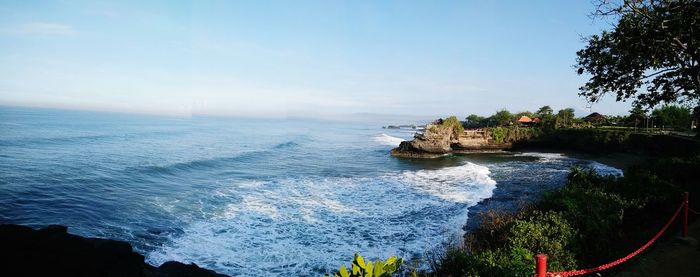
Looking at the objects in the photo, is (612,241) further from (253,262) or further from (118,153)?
(118,153)

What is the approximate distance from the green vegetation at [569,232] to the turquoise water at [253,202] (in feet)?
11.0

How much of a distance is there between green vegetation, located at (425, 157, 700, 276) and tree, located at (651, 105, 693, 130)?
49.0 m

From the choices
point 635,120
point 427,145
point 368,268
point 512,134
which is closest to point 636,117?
point 635,120

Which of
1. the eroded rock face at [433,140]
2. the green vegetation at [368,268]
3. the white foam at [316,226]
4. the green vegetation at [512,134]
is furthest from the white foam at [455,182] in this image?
the green vegetation at [512,134]

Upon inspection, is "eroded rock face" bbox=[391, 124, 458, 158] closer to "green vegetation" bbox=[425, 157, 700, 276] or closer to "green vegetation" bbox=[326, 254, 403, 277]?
"green vegetation" bbox=[425, 157, 700, 276]

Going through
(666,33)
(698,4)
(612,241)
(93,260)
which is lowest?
(93,260)

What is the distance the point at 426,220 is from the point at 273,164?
844 inches

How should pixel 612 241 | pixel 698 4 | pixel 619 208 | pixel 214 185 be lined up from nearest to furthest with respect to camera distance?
pixel 612 241 → pixel 698 4 → pixel 619 208 → pixel 214 185

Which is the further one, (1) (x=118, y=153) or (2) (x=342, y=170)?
(1) (x=118, y=153)

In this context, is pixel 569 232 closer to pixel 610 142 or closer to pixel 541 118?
pixel 610 142

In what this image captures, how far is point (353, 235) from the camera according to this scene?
47.6 ft

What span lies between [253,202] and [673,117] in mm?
61139

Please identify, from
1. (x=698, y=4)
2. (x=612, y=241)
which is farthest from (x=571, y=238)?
(x=698, y=4)

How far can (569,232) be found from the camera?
29.0 feet
